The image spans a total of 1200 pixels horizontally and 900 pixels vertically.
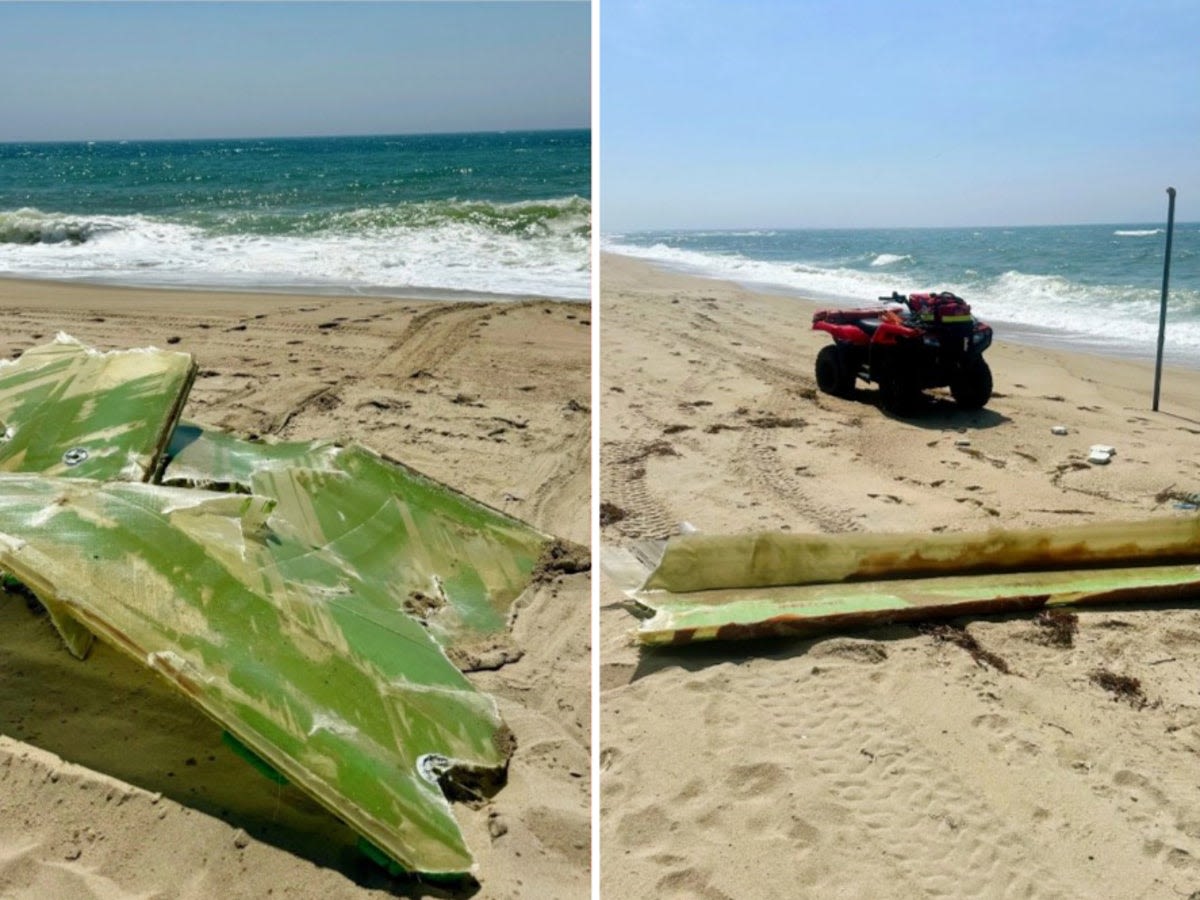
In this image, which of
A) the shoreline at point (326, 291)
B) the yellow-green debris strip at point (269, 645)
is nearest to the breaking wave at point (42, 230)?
the shoreline at point (326, 291)

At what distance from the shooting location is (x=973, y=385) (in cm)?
687

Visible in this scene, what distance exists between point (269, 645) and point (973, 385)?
5.62 m

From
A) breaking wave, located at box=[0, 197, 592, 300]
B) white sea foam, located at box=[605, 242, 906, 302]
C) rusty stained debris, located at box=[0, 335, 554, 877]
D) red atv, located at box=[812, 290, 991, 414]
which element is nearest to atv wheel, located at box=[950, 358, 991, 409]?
red atv, located at box=[812, 290, 991, 414]

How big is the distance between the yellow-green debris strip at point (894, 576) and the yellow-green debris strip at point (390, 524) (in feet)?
1.77

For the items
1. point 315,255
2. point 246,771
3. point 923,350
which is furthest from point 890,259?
point 246,771

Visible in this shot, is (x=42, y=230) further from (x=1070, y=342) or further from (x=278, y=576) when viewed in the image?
(x=278, y=576)

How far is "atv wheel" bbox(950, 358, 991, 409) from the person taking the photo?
6.83 m

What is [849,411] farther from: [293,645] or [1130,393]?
[293,645]

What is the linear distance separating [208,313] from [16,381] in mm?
5092

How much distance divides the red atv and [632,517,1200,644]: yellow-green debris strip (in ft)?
9.05

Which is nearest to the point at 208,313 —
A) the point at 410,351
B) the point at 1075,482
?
the point at 410,351

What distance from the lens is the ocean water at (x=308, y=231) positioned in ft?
38.1

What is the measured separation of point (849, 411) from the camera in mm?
6895

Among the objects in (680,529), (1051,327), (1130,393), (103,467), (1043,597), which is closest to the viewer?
(103,467)
